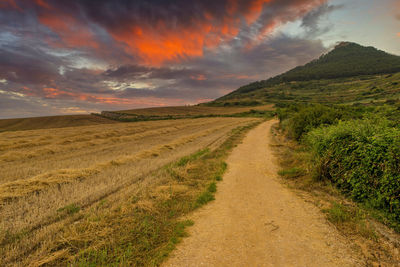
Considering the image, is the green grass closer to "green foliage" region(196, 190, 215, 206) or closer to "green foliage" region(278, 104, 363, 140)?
"green foliage" region(278, 104, 363, 140)

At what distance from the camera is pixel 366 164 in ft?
17.5

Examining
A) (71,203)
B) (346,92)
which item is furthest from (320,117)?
(346,92)

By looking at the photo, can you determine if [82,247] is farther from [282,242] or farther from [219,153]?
[219,153]

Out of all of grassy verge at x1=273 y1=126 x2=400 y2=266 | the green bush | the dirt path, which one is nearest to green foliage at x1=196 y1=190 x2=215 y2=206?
the dirt path

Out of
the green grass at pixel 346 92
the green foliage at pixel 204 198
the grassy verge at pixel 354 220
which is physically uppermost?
the green grass at pixel 346 92

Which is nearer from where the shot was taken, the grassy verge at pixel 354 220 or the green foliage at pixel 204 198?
the grassy verge at pixel 354 220

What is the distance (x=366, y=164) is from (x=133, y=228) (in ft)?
20.6

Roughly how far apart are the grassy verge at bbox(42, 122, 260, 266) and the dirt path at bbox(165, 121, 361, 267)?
416 millimetres

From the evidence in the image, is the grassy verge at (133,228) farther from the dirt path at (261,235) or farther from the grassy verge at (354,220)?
the grassy verge at (354,220)

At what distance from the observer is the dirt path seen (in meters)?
3.64

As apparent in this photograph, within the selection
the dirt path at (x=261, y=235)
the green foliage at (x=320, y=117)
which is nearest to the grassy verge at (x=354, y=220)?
the dirt path at (x=261, y=235)

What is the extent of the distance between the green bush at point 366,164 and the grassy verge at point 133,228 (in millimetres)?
4322

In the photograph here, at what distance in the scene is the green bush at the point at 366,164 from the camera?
4.68 m

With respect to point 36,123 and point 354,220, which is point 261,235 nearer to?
point 354,220
